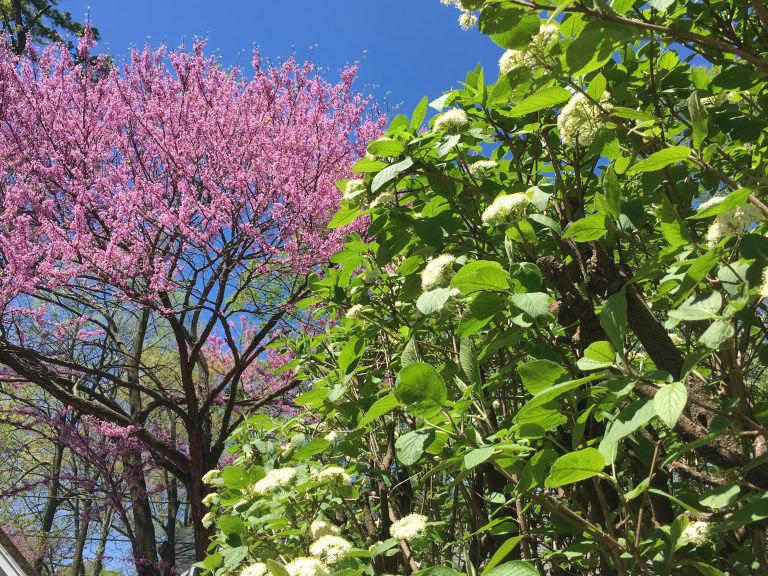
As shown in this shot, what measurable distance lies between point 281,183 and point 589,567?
7370mm

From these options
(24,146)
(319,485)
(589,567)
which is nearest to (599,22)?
(589,567)

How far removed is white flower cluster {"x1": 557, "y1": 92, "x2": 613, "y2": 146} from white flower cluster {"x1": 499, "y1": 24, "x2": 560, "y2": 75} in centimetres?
13

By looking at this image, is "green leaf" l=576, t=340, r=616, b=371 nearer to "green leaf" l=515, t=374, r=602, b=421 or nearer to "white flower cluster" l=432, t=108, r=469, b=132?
"green leaf" l=515, t=374, r=602, b=421

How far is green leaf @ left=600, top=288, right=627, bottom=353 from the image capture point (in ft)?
3.04

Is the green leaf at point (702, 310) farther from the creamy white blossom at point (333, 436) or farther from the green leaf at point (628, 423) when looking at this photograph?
the creamy white blossom at point (333, 436)

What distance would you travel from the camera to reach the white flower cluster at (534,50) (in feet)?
4.19

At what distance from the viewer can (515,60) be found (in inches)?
53.8

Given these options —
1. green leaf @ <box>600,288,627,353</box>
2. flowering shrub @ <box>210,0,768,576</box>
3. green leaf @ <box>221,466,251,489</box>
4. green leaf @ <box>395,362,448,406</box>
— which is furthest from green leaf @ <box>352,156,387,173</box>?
green leaf @ <box>221,466,251,489</box>

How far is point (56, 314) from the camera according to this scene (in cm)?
1355

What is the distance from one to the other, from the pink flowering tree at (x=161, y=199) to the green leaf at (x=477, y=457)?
622 centimetres

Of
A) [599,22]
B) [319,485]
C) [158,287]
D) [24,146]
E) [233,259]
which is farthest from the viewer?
[24,146]

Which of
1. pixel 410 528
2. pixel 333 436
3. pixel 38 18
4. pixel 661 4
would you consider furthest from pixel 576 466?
pixel 38 18

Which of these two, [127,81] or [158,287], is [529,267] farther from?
[127,81]

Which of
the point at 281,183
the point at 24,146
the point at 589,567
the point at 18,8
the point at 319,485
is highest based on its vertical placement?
the point at 18,8
